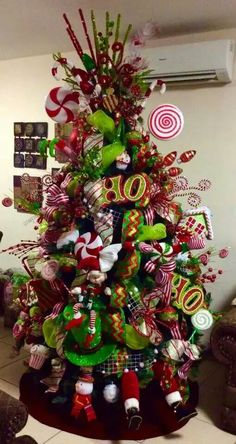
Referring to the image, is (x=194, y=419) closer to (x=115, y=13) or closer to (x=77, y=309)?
(x=77, y=309)

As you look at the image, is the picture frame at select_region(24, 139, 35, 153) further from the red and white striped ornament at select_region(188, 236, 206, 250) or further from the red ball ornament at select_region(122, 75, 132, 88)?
Answer: the red and white striped ornament at select_region(188, 236, 206, 250)

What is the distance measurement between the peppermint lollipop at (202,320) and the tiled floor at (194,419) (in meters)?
0.51

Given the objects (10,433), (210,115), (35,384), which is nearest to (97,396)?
(35,384)

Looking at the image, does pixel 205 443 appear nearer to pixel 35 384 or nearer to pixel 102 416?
pixel 102 416

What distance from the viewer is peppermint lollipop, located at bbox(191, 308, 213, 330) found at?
6.98ft

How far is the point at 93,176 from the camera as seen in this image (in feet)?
6.57

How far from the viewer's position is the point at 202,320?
2.13m

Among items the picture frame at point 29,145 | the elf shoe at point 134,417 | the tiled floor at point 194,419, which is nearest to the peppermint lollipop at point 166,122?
the elf shoe at point 134,417

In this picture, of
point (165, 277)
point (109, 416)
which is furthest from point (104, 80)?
point (109, 416)

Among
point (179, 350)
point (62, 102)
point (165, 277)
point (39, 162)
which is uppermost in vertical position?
point (62, 102)

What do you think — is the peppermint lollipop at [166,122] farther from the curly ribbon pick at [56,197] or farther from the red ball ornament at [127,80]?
the curly ribbon pick at [56,197]

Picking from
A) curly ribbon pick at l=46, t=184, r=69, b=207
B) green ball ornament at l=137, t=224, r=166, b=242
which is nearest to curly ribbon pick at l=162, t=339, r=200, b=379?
green ball ornament at l=137, t=224, r=166, b=242

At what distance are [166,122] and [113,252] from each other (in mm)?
698

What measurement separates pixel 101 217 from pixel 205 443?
122 centimetres
